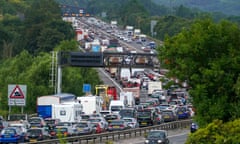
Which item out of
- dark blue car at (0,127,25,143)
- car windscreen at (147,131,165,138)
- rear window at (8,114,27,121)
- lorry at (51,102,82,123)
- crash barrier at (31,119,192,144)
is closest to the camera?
dark blue car at (0,127,25,143)

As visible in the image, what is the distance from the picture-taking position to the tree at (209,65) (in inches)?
1841

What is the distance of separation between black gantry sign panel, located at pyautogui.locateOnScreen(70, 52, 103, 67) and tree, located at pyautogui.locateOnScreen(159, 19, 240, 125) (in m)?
39.3

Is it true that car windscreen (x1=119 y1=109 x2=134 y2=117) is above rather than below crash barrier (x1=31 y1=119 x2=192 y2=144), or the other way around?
above

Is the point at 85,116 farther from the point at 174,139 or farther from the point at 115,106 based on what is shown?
the point at 115,106

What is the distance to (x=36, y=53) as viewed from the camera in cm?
14950

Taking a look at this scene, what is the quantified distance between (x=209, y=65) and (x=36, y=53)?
10256 centimetres

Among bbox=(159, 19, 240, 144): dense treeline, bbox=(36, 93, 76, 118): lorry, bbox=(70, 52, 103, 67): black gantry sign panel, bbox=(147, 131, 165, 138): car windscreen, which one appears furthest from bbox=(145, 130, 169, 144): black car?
bbox=(70, 52, 103, 67): black gantry sign panel

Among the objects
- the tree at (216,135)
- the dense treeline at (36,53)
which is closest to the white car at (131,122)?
the dense treeline at (36,53)

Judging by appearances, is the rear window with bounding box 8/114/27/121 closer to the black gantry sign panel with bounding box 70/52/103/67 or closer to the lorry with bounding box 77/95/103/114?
the lorry with bounding box 77/95/103/114

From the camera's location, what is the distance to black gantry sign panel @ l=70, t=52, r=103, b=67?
9031 cm

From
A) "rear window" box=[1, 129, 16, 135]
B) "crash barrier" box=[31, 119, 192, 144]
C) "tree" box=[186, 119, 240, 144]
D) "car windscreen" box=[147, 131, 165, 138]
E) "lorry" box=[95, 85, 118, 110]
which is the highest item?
"lorry" box=[95, 85, 118, 110]

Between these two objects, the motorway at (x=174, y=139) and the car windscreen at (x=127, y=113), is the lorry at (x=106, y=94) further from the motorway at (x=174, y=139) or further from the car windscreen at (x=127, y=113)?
the motorway at (x=174, y=139)

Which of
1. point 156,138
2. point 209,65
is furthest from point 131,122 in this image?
point 209,65

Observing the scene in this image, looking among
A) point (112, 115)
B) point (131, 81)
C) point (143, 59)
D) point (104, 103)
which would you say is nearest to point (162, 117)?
point (112, 115)
